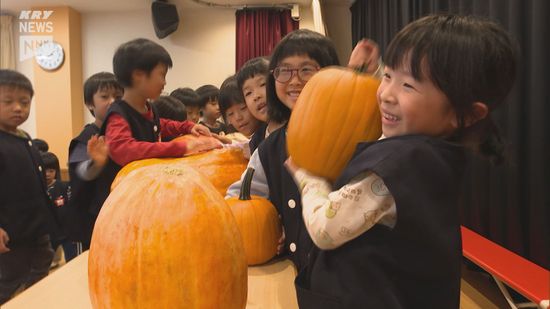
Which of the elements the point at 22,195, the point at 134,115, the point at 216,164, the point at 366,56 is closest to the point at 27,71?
the point at 22,195

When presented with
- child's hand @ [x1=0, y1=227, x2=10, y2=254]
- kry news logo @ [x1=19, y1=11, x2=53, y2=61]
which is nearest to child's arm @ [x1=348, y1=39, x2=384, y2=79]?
child's hand @ [x1=0, y1=227, x2=10, y2=254]

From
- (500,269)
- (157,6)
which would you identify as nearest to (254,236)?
(500,269)

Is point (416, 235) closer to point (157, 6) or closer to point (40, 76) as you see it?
point (157, 6)

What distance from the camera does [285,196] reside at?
3.43 ft

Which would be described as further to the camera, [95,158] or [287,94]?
[95,158]

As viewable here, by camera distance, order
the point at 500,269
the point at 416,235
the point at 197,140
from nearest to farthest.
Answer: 1. the point at 416,235
2. the point at 500,269
3. the point at 197,140

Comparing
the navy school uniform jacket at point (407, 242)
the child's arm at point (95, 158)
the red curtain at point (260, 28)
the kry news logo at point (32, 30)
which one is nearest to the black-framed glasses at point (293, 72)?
the navy school uniform jacket at point (407, 242)

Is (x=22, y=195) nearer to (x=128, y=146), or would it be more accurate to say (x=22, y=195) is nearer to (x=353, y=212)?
(x=128, y=146)

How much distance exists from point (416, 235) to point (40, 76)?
609cm

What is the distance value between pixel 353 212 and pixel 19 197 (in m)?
1.91

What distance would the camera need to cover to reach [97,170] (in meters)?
1.48

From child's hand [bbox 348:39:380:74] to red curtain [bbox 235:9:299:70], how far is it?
16.0ft

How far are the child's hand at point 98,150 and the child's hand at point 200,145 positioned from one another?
36 centimetres

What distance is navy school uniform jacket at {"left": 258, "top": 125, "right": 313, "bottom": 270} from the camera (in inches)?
37.6
